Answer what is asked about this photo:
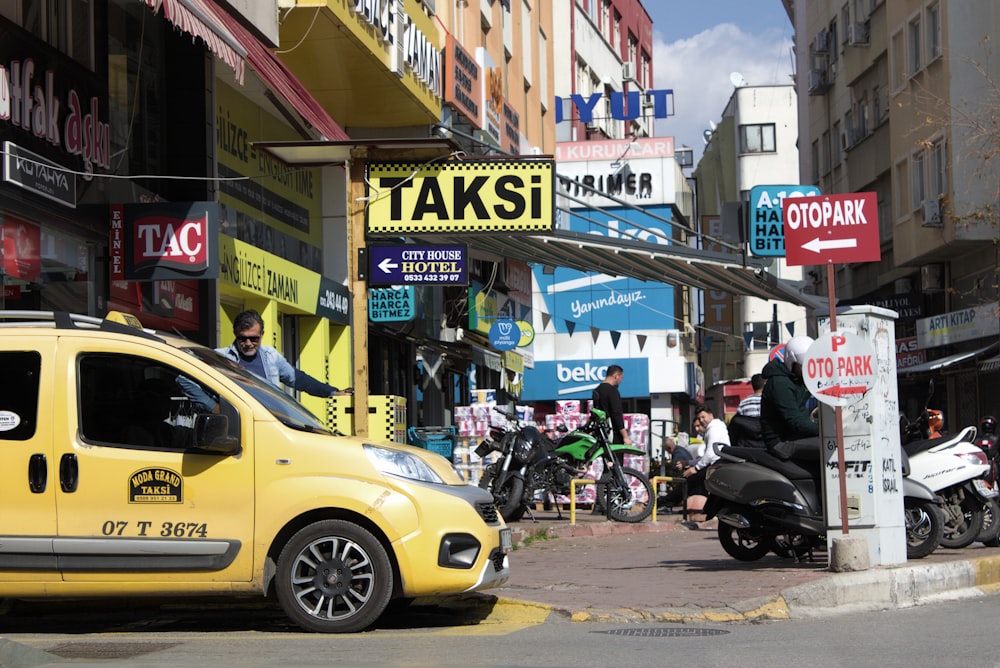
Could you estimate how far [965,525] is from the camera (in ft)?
43.3

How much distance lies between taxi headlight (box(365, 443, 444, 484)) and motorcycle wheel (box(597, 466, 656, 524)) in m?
9.78

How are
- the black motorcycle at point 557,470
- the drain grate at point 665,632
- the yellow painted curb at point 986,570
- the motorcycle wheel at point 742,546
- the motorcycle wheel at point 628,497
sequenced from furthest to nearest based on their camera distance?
1. the motorcycle wheel at point 628,497
2. the black motorcycle at point 557,470
3. the motorcycle wheel at point 742,546
4. the yellow painted curb at point 986,570
5. the drain grate at point 665,632

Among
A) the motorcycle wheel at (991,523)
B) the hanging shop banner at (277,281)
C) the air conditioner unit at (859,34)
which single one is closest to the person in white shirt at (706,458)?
the hanging shop banner at (277,281)

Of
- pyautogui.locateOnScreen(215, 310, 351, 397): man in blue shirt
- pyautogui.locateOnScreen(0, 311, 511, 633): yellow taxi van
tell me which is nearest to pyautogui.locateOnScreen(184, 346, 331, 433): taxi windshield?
pyautogui.locateOnScreen(0, 311, 511, 633): yellow taxi van

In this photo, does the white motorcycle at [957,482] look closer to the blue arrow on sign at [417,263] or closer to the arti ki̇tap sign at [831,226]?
the arti ki̇tap sign at [831,226]

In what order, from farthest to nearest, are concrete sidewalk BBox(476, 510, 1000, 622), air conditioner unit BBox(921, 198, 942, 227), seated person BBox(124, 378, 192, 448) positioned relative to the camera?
air conditioner unit BBox(921, 198, 942, 227), concrete sidewalk BBox(476, 510, 1000, 622), seated person BBox(124, 378, 192, 448)

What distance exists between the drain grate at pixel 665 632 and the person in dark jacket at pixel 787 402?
356 centimetres

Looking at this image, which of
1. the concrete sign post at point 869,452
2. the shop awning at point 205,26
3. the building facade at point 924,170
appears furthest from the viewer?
the building facade at point 924,170

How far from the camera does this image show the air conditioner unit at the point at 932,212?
33062 mm

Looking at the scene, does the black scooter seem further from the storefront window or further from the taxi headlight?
the storefront window

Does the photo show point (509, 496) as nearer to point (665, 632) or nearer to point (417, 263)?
point (417, 263)

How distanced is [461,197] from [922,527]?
490cm

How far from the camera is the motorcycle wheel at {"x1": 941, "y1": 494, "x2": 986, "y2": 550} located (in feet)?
43.1

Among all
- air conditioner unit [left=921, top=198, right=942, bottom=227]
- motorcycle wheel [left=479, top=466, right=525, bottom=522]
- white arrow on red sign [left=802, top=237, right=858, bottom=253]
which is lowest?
motorcycle wheel [left=479, top=466, right=525, bottom=522]
